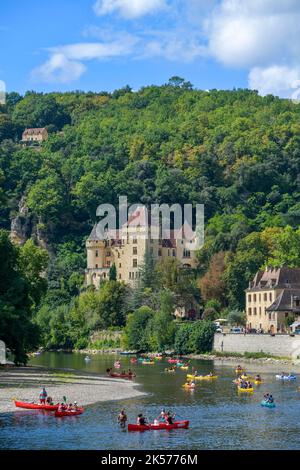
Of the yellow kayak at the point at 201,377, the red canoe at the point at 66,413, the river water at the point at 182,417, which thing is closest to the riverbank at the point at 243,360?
the yellow kayak at the point at 201,377

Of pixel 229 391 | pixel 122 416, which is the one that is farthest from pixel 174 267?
pixel 122 416

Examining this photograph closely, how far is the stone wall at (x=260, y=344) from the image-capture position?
109375mm

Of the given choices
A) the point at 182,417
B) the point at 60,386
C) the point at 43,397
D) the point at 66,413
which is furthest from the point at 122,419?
the point at 60,386

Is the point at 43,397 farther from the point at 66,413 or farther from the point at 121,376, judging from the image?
the point at 121,376

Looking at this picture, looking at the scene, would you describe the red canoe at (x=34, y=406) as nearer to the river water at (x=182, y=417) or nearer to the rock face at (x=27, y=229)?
the river water at (x=182, y=417)

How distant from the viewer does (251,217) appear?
189m

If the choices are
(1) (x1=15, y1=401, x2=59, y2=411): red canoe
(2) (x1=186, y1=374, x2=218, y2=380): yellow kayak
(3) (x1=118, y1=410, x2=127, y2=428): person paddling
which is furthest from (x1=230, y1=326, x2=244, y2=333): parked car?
(3) (x1=118, y1=410, x2=127, y2=428): person paddling

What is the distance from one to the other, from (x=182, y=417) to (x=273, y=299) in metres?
67.2

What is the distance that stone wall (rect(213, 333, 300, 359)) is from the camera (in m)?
109

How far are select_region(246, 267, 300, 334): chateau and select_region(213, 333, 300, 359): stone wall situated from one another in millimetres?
4856

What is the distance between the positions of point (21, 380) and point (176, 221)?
107m

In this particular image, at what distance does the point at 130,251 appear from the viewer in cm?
16200

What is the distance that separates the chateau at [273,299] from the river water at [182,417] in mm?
41018

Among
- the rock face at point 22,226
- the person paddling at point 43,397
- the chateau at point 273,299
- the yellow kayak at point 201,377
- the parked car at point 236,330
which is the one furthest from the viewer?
the rock face at point 22,226
